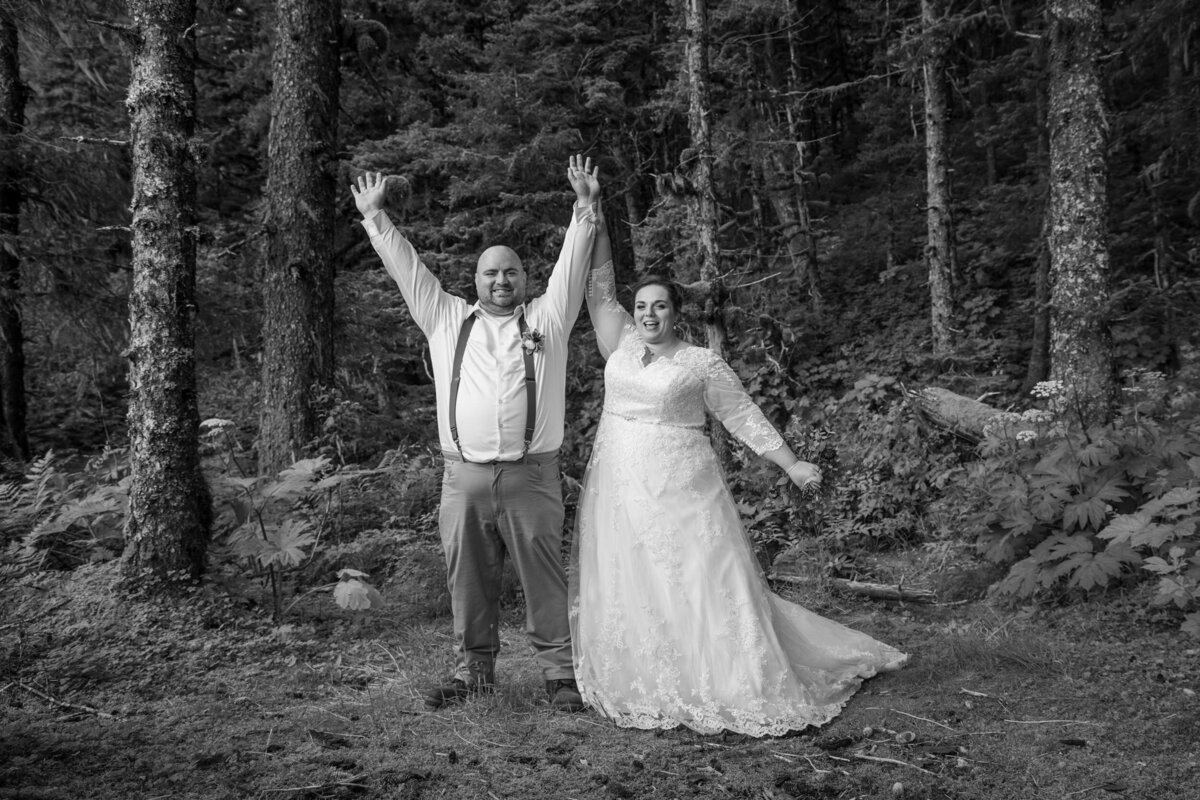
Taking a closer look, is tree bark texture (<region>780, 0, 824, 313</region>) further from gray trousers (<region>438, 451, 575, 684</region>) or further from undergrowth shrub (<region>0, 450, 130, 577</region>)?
gray trousers (<region>438, 451, 575, 684</region>)

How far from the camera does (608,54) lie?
59.6 feet

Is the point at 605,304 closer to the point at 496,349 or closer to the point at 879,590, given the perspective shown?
the point at 496,349

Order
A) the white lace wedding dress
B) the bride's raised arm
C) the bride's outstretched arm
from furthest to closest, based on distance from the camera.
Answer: the bride's raised arm → the bride's outstretched arm → the white lace wedding dress

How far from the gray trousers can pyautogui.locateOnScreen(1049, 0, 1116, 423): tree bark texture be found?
542 centimetres

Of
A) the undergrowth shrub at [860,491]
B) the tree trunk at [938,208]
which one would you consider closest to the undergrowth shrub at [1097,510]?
the undergrowth shrub at [860,491]

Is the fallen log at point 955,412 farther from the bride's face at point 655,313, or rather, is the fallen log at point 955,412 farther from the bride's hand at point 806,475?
the bride's face at point 655,313

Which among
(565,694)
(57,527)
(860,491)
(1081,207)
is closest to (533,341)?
(565,694)

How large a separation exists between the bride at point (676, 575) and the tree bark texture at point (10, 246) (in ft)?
27.0

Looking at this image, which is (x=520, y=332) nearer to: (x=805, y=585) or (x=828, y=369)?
(x=805, y=585)

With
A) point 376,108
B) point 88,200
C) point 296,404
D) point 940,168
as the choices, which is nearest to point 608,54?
point 376,108

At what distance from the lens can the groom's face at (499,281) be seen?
426cm

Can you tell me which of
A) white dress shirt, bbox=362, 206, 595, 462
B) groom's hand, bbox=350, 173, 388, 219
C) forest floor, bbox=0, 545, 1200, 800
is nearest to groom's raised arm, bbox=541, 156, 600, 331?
white dress shirt, bbox=362, 206, 595, 462

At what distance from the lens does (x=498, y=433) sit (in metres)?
4.06

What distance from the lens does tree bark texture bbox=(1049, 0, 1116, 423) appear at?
7.20 meters
